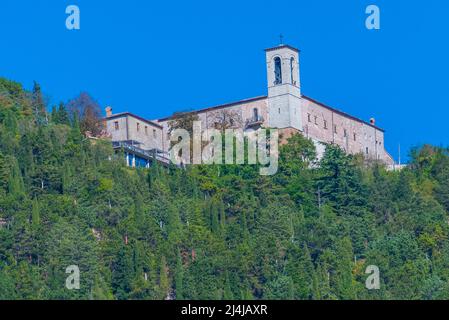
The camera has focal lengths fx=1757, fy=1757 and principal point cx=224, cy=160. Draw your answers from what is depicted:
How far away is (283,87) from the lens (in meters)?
73.0

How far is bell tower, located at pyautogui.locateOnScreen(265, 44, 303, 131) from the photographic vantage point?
72.7m

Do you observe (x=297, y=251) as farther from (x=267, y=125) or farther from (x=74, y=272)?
(x=267, y=125)

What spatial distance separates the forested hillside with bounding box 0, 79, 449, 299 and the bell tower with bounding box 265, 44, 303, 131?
2.92 m

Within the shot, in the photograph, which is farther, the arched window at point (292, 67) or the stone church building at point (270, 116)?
the arched window at point (292, 67)

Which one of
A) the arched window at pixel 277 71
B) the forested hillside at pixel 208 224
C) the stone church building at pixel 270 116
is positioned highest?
the arched window at pixel 277 71

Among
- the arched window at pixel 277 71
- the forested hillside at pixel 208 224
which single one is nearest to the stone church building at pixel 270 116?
the arched window at pixel 277 71

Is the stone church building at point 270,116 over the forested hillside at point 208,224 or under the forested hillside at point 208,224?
over

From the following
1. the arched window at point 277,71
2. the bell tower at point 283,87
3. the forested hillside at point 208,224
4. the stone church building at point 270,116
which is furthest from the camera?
the arched window at point 277,71

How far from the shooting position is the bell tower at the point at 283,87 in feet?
238

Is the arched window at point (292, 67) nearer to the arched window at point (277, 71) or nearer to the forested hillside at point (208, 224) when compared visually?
the arched window at point (277, 71)

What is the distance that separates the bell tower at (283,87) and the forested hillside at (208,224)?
2916 millimetres

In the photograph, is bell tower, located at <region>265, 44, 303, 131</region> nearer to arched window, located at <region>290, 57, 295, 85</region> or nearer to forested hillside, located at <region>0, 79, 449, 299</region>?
arched window, located at <region>290, 57, 295, 85</region>

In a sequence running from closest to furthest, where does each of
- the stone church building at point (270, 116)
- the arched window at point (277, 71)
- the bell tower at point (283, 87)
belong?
the stone church building at point (270, 116), the bell tower at point (283, 87), the arched window at point (277, 71)
